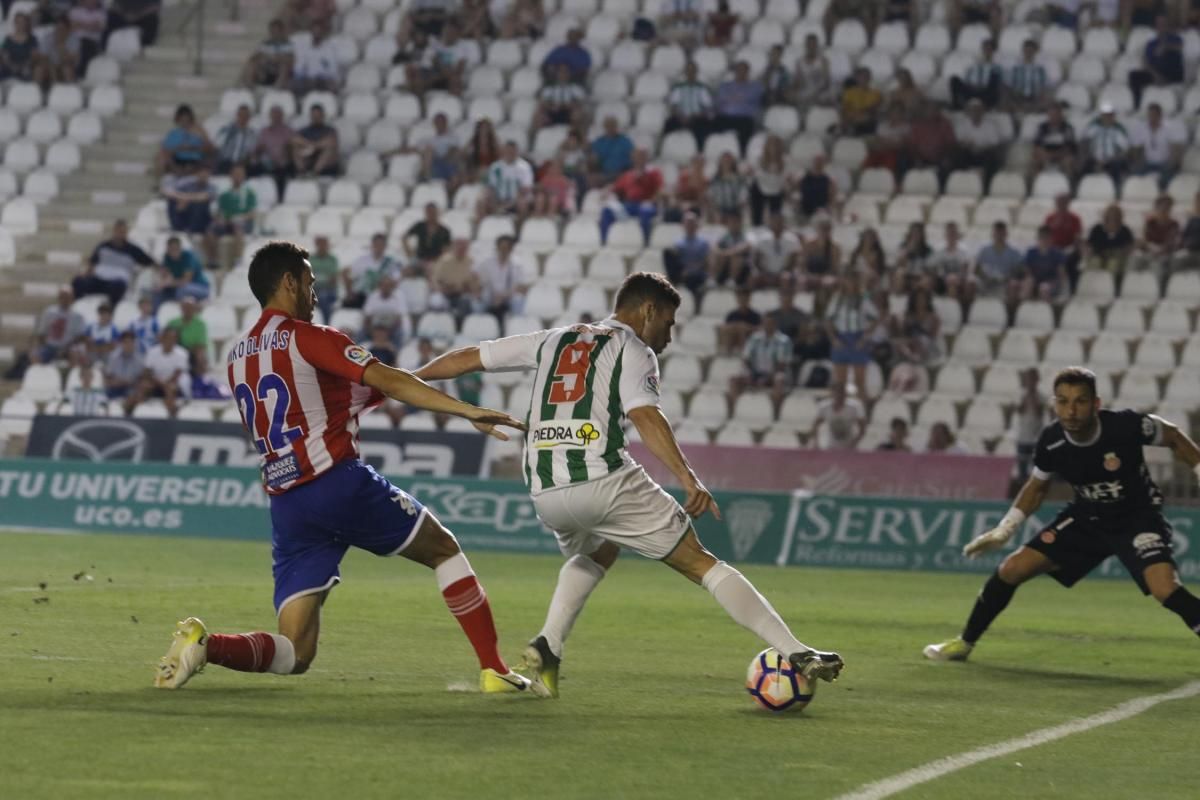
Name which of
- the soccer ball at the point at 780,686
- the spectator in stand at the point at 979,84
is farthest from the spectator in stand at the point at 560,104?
the soccer ball at the point at 780,686

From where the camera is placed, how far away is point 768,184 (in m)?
25.3

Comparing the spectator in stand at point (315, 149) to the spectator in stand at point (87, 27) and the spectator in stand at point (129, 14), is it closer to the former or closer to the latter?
the spectator in stand at point (87, 27)

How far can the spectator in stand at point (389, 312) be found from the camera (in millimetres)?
24391

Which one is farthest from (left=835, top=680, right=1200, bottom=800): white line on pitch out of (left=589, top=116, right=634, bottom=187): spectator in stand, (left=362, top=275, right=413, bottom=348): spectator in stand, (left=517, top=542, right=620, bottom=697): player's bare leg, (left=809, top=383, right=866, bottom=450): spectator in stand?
(left=589, top=116, right=634, bottom=187): spectator in stand

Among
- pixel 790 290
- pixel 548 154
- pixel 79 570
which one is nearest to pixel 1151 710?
pixel 79 570

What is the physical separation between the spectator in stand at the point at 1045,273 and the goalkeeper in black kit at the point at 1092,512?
12674 mm

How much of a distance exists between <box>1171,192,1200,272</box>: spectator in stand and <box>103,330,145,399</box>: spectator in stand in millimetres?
12564

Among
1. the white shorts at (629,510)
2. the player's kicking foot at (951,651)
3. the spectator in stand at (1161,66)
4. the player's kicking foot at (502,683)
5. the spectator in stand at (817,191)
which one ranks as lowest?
the player's kicking foot at (951,651)

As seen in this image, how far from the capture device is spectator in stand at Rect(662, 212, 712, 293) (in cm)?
2461

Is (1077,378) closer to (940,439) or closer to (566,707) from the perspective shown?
(566,707)

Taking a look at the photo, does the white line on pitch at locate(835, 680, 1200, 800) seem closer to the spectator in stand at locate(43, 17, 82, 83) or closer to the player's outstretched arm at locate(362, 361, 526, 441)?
the player's outstretched arm at locate(362, 361, 526, 441)

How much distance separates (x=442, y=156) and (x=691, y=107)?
11.3ft

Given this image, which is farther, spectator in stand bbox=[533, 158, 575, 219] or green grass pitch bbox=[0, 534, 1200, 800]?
spectator in stand bbox=[533, 158, 575, 219]

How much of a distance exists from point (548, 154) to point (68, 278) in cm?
685
